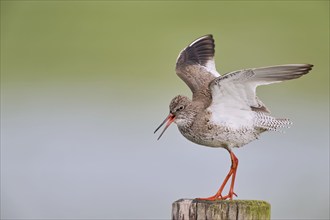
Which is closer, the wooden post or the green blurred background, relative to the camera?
the wooden post

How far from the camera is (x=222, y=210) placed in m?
5.78

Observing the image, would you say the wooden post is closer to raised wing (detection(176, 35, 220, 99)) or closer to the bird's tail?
the bird's tail

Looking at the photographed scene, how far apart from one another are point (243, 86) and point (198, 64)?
66.4 inches

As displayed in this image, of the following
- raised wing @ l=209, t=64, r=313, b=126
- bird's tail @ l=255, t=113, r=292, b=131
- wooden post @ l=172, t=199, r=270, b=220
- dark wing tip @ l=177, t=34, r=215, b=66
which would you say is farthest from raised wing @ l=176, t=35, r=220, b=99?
wooden post @ l=172, t=199, r=270, b=220

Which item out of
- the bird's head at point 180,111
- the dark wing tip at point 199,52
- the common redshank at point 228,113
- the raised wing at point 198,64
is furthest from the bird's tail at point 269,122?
the dark wing tip at point 199,52

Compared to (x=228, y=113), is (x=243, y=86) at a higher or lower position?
higher

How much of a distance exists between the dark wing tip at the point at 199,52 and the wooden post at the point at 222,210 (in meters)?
3.42

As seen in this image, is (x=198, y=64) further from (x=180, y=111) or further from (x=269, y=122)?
(x=269, y=122)

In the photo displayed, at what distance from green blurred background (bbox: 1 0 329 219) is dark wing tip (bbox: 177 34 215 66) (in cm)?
229

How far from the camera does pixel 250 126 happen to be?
7.64 m

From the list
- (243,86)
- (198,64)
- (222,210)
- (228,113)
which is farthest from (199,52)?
(222,210)

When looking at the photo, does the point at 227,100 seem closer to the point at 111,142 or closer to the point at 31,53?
the point at 111,142

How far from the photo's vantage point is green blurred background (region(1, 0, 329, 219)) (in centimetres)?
1127

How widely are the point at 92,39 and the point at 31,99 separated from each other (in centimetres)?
229
